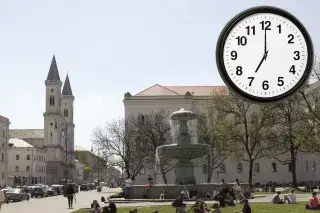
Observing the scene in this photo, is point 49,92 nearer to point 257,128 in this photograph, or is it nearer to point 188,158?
point 257,128

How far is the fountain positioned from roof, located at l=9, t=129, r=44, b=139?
13854cm

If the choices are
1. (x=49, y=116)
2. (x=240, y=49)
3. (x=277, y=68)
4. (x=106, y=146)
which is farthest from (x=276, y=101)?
(x=49, y=116)

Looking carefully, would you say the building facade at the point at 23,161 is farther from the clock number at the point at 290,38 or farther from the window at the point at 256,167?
the clock number at the point at 290,38

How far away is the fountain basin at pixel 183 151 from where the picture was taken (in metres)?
31.4

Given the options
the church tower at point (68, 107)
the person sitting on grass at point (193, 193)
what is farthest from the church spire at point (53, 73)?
the person sitting on grass at point (193, 193)

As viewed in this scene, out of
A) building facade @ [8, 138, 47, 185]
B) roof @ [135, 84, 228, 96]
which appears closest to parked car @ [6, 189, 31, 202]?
roof @ [135, 84, 228, 96]

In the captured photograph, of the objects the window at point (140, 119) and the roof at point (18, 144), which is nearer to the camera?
the window at point (140, 119)

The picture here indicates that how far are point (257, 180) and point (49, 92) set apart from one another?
8873 cm

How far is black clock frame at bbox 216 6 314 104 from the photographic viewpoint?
3.16m

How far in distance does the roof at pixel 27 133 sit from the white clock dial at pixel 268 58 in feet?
551

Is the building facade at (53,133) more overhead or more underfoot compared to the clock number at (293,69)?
more overhead

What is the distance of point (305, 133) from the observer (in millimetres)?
43906

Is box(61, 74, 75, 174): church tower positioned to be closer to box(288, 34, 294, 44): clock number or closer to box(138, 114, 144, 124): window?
box(138, 114, 144, 124): window

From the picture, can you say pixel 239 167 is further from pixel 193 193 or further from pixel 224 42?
pixel 224 42
